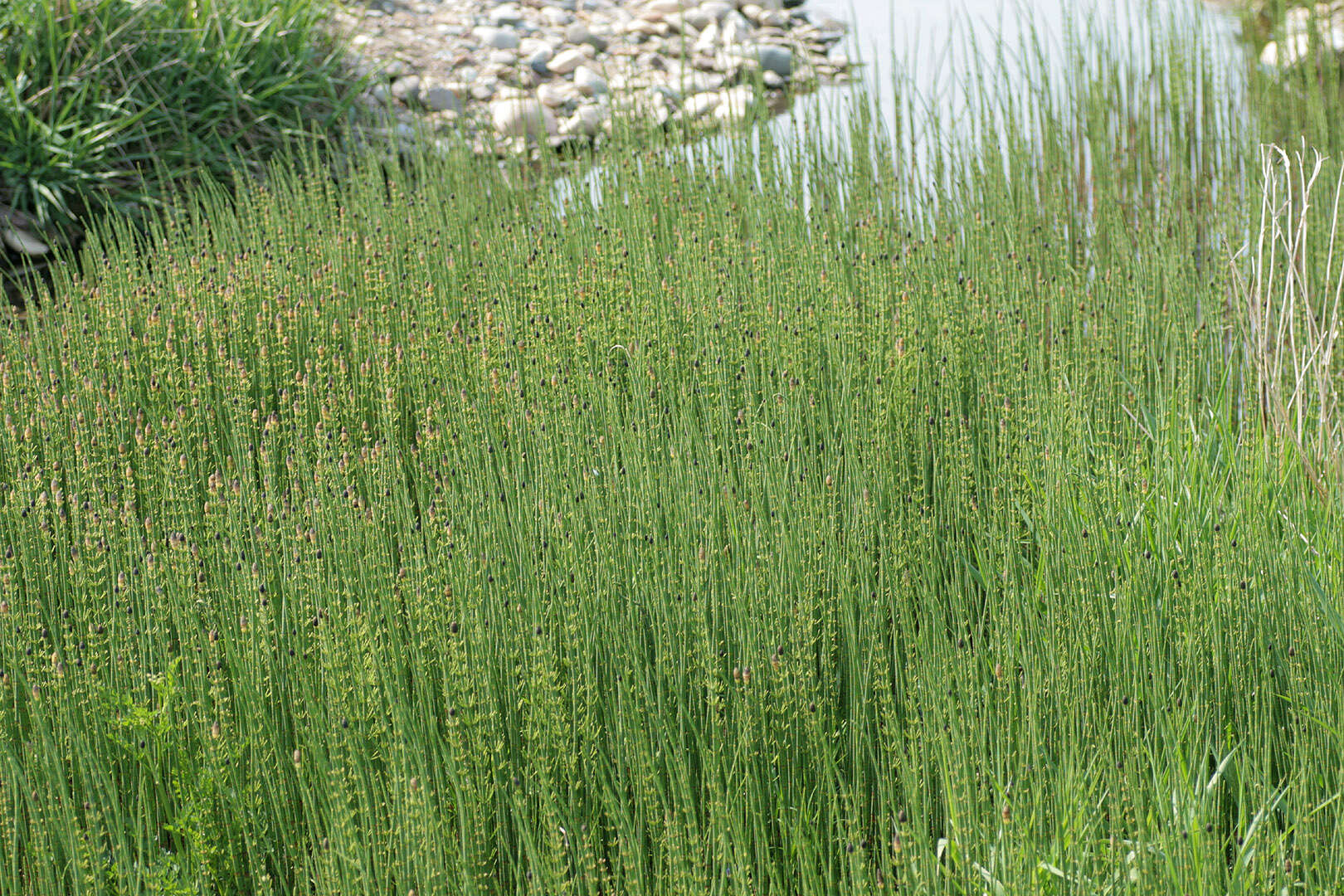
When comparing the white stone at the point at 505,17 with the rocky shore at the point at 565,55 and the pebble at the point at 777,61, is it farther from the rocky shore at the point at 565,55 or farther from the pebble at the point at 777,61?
the pebble at the point at 777,61

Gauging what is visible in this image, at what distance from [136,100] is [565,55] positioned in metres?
3.18

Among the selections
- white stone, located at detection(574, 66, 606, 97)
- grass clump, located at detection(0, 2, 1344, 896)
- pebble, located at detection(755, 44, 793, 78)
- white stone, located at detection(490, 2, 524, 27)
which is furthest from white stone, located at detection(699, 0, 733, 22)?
grass clump, located at detection(0, 2, 1344, 896)

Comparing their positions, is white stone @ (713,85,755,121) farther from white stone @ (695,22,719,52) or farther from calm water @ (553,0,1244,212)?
white stone @ (695,22,719,52)

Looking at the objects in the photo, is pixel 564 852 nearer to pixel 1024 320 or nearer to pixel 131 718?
pixel 131 718

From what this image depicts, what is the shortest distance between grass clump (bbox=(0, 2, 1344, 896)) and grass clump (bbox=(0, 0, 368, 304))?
5.12 ft

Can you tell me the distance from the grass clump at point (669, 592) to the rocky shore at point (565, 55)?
260cm

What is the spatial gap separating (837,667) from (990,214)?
2.55m

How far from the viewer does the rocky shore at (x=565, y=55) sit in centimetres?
645

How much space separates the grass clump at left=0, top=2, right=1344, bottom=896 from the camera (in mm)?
1751

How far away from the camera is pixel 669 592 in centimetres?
216

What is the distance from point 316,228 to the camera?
4.34m

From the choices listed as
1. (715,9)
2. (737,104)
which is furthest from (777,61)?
(737,104)

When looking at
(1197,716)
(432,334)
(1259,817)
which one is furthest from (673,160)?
(1259,817)

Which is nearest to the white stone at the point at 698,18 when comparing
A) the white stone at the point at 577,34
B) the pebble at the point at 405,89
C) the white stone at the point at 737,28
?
the white stone at the point at 737,28
